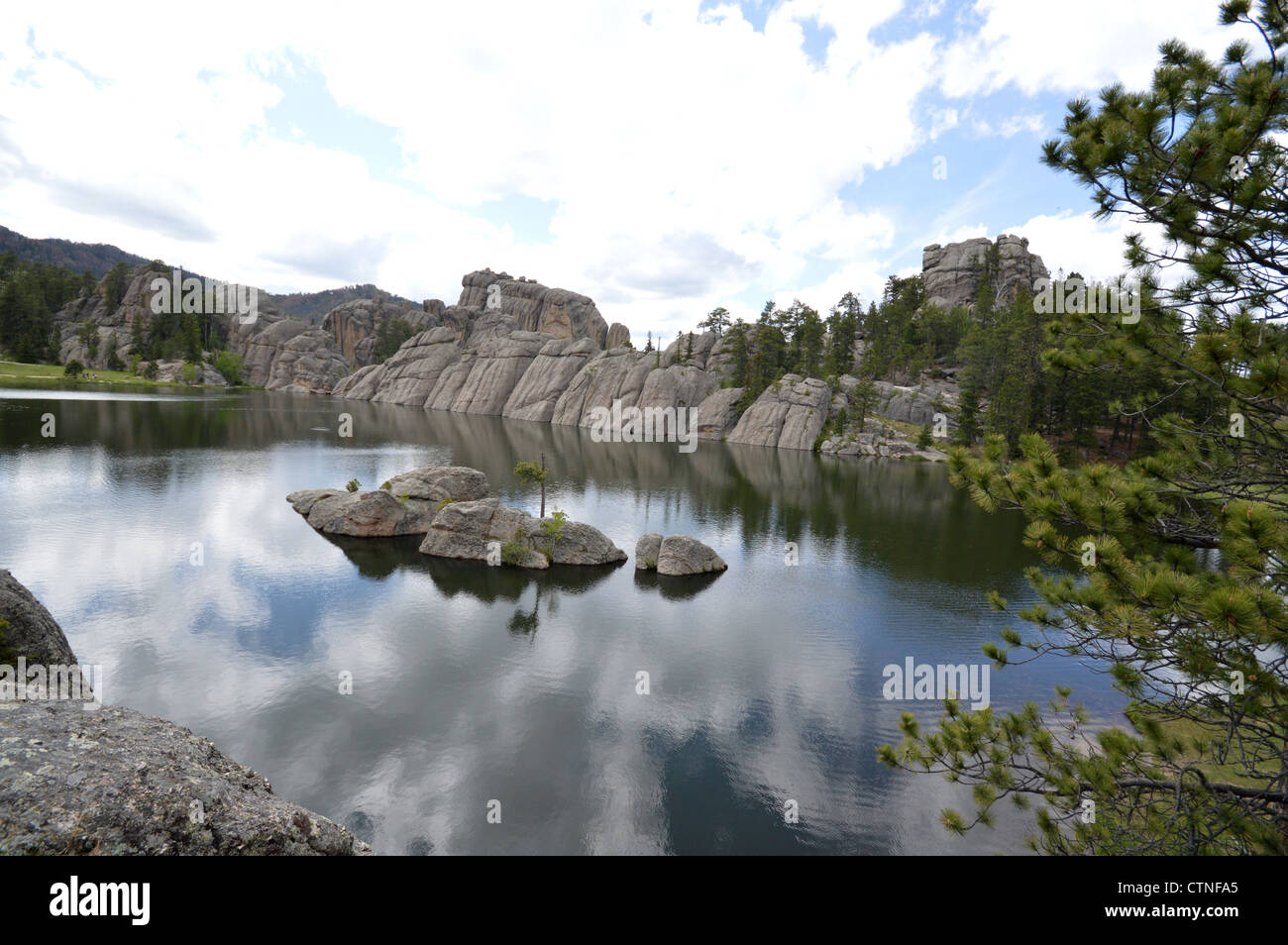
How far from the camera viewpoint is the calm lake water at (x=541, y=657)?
13070mm

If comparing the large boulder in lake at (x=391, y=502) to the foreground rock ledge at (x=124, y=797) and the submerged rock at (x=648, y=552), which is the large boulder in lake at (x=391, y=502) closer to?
the submerged rock at (x=648, y=552)

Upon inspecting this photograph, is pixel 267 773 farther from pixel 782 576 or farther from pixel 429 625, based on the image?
pixel 782 576

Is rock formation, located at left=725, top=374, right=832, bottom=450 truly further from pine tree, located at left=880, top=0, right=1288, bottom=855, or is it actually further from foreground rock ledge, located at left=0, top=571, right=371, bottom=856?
foreground rock ledge, located at left=0, top=571, right=371, bottom=856

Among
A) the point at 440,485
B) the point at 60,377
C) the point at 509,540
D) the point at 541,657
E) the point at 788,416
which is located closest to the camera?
the point at 541,657

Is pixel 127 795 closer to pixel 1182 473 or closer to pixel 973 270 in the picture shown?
pixel 1182 473

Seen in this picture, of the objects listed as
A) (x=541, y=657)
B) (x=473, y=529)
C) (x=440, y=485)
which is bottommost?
(x=541, y=657)

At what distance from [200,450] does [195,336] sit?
101020mm

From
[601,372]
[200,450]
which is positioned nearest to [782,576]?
[200,450]

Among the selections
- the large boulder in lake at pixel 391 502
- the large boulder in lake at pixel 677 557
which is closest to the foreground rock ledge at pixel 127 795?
the large boulder in lake at pixel 677 557

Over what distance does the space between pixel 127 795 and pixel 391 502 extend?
98.8ft

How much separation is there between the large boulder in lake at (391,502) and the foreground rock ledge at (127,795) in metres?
27.4

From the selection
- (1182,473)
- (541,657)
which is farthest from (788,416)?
(1182,473)

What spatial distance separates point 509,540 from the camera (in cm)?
3022

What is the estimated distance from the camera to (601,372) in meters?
113
